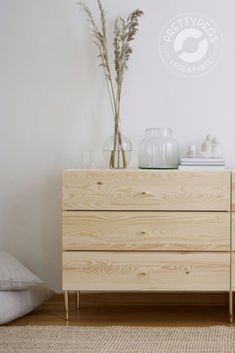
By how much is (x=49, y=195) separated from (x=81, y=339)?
990 mm

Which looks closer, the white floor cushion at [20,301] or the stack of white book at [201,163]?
the white floor cushion at [20,301]

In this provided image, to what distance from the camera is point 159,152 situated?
298 cm


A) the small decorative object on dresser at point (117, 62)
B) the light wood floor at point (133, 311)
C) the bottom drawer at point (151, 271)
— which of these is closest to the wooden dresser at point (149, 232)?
the bottom drawer at point (151, 271)

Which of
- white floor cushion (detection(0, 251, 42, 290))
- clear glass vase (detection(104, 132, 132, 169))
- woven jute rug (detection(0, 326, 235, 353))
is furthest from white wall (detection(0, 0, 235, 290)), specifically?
woven jute rug (detection(0, 326, 235, 353))

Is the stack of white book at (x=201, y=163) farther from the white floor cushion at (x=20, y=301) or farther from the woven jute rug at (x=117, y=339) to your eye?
the white floor cushion at (x=20, y=301)

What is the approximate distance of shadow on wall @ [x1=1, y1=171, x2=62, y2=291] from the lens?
3.27 m

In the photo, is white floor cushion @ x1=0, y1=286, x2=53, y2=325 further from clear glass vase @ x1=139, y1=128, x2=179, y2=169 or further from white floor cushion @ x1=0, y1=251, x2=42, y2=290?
clear glass vase @ x1=139, y1=128, x2=179, y2=169

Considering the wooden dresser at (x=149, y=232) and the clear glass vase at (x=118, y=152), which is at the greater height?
the clear glass vase at (x=118, y=152)

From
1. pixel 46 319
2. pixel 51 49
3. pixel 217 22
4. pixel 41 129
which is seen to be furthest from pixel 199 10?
pixel 46 319

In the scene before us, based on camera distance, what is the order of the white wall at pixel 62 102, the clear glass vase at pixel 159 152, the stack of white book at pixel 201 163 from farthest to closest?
the white wall at pixel 62 102
the clear glass vase at pixel 159 152
the stack of white book at pixel 201 163

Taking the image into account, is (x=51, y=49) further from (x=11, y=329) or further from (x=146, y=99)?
(x=11, y=329)

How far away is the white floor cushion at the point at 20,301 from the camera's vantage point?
273 cm

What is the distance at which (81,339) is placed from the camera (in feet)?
8.31

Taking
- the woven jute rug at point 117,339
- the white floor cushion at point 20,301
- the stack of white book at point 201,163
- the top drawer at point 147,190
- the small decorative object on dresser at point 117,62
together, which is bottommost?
the woven jute rug at point 117,339
